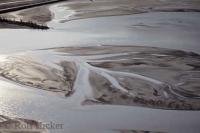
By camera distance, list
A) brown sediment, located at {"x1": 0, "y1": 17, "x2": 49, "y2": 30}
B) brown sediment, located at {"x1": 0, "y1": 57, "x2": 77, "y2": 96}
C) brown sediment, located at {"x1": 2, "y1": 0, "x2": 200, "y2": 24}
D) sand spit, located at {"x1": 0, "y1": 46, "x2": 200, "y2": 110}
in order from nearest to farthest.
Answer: sand spit, located at {"x1": 0, "y1": 46, "x2": 200, "y2": 110} → brown sediment, located at {"x1": 0, "y1": 57, "x2": 77, "y2": 96} → brown sediment, located at {"x1": 0, "y1": 17, "x2": 49, "y2": 30} → brown sediment, located at {"x1": 2, "y1": 0, "x2": 200, "y2": 24}

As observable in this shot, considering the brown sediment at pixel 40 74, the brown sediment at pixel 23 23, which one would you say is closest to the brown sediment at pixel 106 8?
the brown sediment at pixel 23 23

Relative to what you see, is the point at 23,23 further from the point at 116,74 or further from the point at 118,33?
the point at 116,74

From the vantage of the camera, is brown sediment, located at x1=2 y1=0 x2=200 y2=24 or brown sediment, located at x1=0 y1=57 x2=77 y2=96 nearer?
brown sediment, located at x1=0 y1=57 x2=77 y2=96

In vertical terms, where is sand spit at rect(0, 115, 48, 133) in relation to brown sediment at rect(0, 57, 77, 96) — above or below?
below

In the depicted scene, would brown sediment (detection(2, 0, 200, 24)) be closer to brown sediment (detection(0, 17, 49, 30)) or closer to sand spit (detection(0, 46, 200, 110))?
brown sediment (detection(0, 17, 49, 30))

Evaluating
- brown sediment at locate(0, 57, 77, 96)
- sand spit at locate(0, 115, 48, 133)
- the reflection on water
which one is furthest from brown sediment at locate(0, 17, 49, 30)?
sand spit at locate(0, 115, 48, 133)

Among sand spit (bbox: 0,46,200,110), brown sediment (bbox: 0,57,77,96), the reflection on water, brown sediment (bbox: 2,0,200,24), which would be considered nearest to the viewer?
sand spit (bbox: 0,46,200,110)

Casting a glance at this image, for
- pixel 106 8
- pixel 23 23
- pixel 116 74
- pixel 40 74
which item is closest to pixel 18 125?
pixel 40 74
